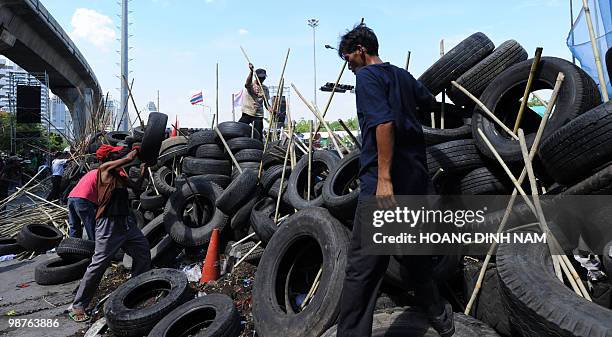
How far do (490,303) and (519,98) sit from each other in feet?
7.03

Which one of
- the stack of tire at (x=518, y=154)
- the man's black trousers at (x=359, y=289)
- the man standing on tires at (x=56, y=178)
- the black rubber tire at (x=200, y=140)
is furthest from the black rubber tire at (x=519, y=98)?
the man standing on tires at (x=56, y=178)

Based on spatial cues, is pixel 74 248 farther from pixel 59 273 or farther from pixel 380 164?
pixel 380 164

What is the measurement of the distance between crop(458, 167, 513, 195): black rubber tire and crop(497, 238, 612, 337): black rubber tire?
792 mm

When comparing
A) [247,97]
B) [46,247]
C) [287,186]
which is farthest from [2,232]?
[287,186]

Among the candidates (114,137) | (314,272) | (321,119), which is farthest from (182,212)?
(114,137)

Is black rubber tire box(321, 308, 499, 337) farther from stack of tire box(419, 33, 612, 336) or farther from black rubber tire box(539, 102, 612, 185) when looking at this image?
black rubber tire box(539, 102, 612, 185)

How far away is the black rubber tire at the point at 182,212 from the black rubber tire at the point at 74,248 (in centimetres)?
107

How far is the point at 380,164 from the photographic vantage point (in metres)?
2.23

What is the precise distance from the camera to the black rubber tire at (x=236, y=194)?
17.2ft

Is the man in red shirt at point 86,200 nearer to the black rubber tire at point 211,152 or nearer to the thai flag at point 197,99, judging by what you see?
the black rubber tire at point 211,152

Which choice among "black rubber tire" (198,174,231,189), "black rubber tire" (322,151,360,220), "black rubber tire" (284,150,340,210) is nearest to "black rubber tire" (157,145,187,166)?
"black rubber tire" (198,174,231,189)

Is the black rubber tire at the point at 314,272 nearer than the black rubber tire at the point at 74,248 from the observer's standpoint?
Yes

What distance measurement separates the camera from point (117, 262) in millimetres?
6180

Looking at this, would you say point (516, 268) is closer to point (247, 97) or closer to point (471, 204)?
point (471, 204)
